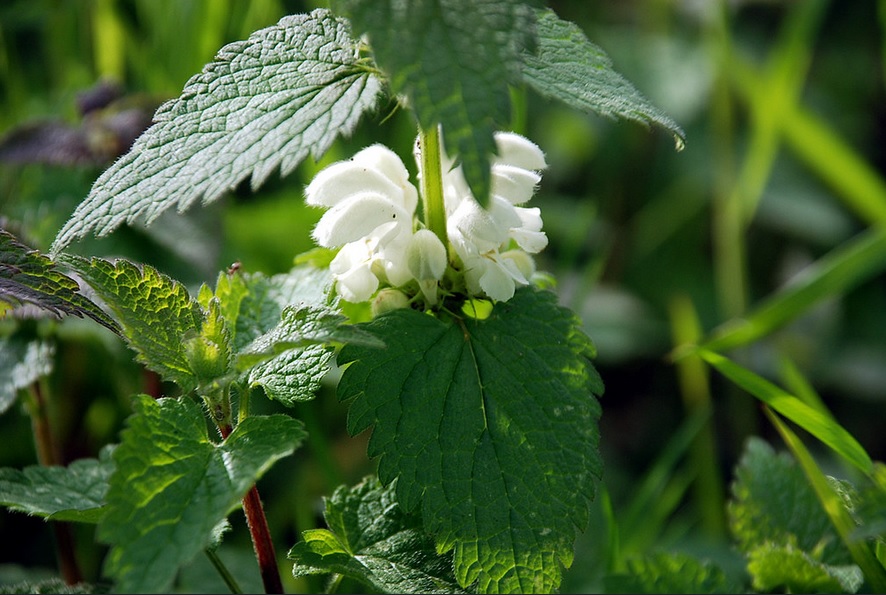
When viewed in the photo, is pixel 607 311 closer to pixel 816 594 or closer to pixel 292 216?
pixel 292 216

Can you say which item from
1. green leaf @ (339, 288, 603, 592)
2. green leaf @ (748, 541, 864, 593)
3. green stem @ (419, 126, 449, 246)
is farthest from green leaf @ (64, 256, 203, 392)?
green leaf @ (748, 541, 864, 593)

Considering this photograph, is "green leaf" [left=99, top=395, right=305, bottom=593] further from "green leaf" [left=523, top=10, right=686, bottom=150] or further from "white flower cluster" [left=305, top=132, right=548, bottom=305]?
"green leaf" [left=523, top=10, right=686, bottom=150]

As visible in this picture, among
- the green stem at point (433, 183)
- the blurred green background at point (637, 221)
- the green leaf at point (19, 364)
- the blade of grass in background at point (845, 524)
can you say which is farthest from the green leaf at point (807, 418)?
the green leaf at point (19, 364)

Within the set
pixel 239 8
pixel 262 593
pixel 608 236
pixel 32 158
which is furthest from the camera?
pixel 608 236

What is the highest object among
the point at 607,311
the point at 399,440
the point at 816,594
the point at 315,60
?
the point at 315,60

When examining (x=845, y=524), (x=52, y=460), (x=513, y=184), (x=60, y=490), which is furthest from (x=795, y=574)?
(x=52, y=460)

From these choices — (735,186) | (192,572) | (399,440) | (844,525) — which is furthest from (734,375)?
(735,186)
